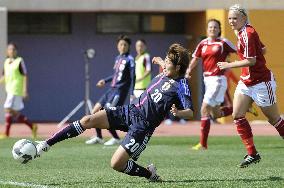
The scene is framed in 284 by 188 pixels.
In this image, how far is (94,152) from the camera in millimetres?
15742

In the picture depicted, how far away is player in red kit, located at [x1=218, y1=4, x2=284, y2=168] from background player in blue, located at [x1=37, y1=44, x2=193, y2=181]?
1.94 m

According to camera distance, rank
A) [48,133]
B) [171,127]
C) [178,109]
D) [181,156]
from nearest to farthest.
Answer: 1. [178,109]
2. [181,156]
3. [48,133]
4. [171,127]

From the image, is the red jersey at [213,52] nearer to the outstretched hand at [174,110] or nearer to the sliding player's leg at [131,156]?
the sliding player's leg at [131,156]

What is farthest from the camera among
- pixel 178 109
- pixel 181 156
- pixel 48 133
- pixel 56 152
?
pixel 48 133

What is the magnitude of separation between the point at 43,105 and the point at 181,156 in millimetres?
15605

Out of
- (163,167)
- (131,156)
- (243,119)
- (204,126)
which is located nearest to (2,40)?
(204,126)

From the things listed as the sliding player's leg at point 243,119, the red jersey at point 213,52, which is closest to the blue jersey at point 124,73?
the red jersey at point 213,52

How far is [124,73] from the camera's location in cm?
1830

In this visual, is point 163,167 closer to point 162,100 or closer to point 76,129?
point 162,100

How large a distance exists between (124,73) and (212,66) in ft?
8.76

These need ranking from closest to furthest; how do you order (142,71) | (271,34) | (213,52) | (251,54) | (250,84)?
1. (251,54)
2. (250,84)
3. (213,52)
4. (142,71)
5. (271,34)

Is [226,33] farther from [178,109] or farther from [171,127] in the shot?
[178,109]

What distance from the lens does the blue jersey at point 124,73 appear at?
18219 mm

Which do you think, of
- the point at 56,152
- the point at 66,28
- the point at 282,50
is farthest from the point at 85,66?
the point at 56,152
